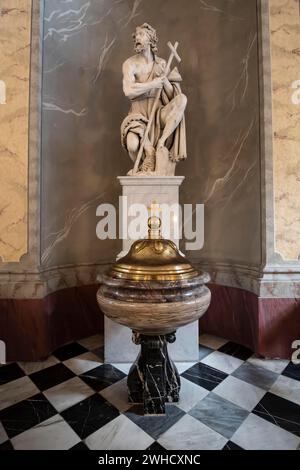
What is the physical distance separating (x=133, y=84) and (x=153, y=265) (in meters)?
1.82

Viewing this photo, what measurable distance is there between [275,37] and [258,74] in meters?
0.35

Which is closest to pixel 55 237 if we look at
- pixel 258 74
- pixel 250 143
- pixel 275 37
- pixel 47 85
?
pixel 47 85

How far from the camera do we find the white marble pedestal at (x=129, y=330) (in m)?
2.33

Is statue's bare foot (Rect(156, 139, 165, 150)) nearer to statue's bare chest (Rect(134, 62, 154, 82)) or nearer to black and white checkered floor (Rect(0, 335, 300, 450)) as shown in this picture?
statue's bare chest (Rect(134, 62, 154, 82))

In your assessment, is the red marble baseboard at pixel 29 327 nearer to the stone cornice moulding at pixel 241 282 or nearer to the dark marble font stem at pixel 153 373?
the stone cornice moulding at pixel 241 282

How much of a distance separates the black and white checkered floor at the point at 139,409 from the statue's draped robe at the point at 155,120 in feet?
6.45

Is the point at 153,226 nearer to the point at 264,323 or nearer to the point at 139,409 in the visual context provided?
the point at 139,409

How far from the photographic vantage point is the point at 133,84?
7.73 feet

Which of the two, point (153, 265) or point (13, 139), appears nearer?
point (153, 265)

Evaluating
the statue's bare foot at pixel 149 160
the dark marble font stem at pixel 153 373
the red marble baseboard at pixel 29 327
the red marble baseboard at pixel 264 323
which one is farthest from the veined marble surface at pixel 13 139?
the red marble baseboard at pixel 264 323

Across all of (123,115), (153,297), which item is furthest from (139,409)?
(123,115)

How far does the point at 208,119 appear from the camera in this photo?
321cm

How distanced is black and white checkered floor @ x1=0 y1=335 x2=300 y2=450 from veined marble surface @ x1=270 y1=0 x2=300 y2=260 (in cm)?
117
